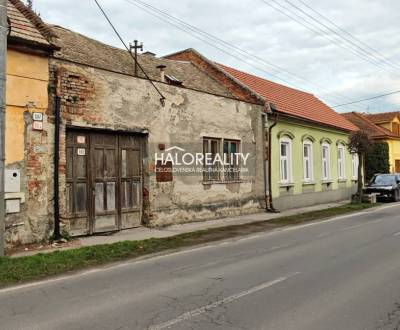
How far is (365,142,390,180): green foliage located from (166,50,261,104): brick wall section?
1987cm

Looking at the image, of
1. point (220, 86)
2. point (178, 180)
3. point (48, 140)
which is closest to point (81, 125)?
point (48, 140)

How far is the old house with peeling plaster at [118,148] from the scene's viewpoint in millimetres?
10570

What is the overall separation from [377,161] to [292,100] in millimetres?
15379

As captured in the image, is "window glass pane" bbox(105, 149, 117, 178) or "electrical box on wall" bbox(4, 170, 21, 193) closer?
"electrical box on wall" bbox(4, 170, 21, 193)

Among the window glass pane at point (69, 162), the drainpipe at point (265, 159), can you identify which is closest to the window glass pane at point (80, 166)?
the window glass pane at point (69, 162)

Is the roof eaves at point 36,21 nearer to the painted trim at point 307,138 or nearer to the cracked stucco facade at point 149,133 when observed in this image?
the cracked stucco facade at point 149,133

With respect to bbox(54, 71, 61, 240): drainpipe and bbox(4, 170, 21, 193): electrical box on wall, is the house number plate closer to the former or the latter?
bbox(54, 71, 61, 240): drainpipe

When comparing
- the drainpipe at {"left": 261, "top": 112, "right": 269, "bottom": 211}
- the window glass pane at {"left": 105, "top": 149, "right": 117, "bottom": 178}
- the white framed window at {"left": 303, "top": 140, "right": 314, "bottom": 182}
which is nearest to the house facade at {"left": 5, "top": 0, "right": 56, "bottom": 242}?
the window glass pane at {"left": 105, "top": 149, "right": 117, "bottom": 178}

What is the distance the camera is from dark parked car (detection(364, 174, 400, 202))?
79.2ft

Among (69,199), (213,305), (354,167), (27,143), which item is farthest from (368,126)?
(213,305)

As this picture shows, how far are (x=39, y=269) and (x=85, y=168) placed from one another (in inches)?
175

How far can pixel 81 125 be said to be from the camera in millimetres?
11375

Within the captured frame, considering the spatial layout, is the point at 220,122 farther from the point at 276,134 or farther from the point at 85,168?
the point at 85,168

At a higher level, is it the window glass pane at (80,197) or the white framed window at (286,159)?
the white framed window at (286,159)
